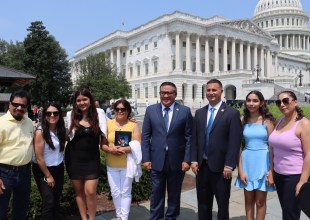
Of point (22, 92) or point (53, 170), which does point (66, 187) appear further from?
point (22, 92)

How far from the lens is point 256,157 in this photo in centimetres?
518

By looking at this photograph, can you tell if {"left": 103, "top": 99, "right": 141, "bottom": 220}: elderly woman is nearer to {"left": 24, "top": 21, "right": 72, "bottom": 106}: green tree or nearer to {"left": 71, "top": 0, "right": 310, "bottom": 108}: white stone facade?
{"left": 24, "top": 21, "right": 72, "bottom": 106}: green tree

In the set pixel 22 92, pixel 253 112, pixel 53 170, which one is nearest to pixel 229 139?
pixel 253 112

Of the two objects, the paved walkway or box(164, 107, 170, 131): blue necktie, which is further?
the paved walkway

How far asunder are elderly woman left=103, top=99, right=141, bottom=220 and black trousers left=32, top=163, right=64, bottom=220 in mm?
923

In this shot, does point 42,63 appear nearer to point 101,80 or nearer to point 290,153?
point 101,80

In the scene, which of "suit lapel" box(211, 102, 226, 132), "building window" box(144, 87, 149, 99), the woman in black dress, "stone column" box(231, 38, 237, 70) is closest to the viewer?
"suit lapel" box(211, 102, 226, 132)

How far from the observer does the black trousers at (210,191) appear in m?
5.24

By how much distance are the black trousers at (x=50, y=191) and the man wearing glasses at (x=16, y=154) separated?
8.2 inches

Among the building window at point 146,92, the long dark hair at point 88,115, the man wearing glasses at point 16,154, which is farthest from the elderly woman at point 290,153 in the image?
the building window at point 146,92

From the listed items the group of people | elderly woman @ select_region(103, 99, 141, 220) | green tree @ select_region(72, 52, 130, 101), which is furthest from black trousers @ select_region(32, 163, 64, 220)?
green tree @ select_region(72, 52, 130, 101)

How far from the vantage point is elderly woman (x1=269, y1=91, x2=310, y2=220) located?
4520 mm

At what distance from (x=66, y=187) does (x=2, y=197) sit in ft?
5.92

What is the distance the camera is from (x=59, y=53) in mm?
53406
